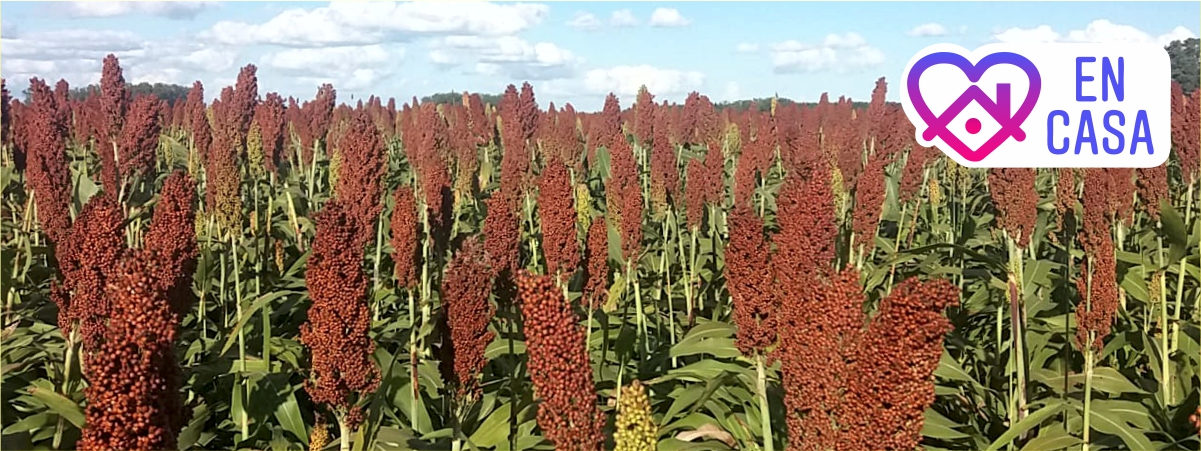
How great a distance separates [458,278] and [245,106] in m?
7.36

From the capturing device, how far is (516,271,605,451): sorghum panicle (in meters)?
2.05

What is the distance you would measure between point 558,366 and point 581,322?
3.46 m

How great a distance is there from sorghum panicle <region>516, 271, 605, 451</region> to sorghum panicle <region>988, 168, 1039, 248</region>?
354 centimetres

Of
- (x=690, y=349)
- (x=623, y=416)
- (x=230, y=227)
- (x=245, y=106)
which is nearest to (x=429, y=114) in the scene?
(x=245, y=106)

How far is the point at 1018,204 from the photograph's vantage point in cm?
489

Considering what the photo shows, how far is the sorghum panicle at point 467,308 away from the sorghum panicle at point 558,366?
3.52ft

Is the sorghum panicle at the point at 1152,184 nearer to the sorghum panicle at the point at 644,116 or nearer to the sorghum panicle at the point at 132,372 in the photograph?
the sorghum panicle at the point at 132,372

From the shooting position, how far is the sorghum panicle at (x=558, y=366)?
205cm

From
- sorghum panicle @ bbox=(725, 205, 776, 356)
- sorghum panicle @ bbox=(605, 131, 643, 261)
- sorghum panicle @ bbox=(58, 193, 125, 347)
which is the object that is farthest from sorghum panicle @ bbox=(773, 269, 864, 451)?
sorghum panicle @ bbox=(605, 131, 643, 261)

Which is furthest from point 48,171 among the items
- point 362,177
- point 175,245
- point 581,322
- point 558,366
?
point 558,366

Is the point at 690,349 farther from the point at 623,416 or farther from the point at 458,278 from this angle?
the point at 623,416

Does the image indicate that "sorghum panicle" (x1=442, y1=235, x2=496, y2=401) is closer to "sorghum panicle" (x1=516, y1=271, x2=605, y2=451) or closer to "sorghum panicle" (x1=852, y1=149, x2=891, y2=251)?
"sorghum panicle" (x1=516, y1=271, x2=605, y2=451)

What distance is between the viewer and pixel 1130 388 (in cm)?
456

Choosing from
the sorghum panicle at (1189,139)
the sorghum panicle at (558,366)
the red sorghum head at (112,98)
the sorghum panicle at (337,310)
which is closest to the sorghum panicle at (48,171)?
the red sorghum head at (112,98)
